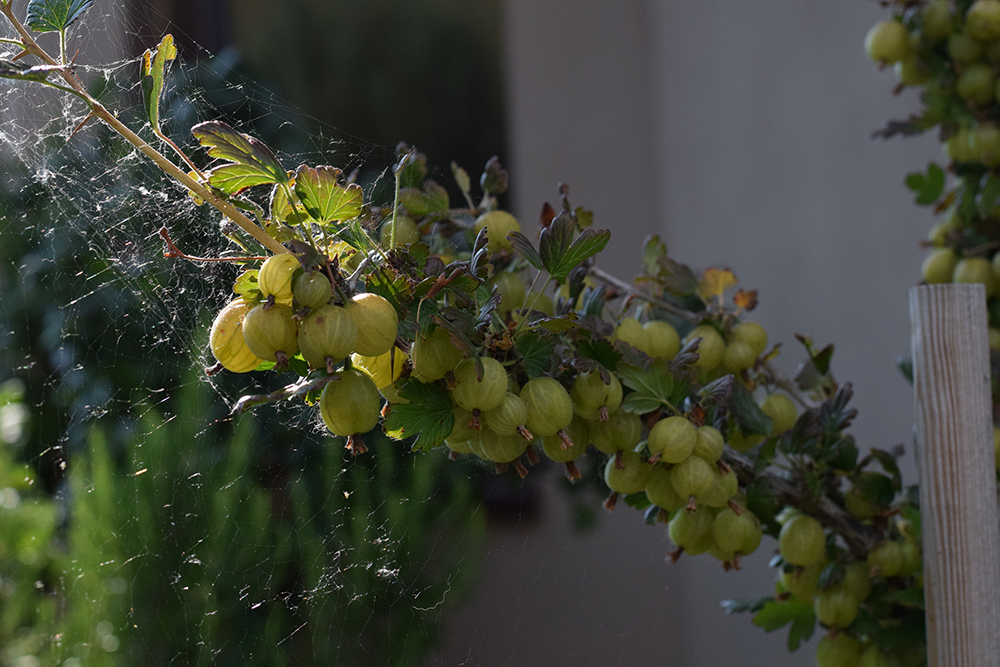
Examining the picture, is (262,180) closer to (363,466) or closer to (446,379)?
(446,379)

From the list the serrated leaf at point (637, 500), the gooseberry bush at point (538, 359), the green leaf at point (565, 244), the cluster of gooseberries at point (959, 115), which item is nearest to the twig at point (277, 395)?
the gooseberry bush at point (538, 359)

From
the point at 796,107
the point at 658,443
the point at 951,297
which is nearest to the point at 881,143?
the point at 796,107

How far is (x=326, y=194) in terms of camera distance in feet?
0.88

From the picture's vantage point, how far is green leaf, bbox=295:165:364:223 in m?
0.26

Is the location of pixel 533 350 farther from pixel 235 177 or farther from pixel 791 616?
pixel 791 616

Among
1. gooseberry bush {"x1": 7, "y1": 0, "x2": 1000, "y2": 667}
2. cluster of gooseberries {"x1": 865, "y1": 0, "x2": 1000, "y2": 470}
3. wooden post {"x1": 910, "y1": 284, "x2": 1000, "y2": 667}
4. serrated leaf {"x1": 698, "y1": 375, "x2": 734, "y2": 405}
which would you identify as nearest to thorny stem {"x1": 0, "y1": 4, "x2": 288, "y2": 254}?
gooseberry bush {"x1": 7, "y1": 0, "x2": 1000, "y2": 667}

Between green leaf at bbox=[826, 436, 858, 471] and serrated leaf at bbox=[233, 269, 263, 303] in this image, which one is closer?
serrated leaf at bbox=[233, 269, 263, 303]

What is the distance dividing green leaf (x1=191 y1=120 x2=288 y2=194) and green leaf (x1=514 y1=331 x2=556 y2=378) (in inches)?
4.4

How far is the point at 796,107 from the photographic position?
1178 millimetres

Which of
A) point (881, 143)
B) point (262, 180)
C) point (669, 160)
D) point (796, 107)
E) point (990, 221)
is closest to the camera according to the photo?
point (262, 180)

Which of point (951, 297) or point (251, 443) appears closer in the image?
point (951, 297)

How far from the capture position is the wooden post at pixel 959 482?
38 centimetres

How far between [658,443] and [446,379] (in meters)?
0.11

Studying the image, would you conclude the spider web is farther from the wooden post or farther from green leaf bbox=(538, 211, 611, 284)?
the wooden post
